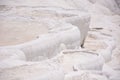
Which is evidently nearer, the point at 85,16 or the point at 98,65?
the point at 98,65

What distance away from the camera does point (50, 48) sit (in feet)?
A: 18.2

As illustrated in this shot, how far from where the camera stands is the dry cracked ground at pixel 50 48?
Result: 4.16 meters

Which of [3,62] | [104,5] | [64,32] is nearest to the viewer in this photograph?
[3,62]

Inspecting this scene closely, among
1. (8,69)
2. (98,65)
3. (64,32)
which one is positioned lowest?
(98,65)

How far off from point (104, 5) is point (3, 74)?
49.9ft

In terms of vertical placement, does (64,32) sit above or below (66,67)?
above

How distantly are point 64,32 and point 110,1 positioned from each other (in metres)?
13.8

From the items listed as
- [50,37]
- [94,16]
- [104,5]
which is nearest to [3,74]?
[50,37]

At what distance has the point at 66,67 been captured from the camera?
5.83m

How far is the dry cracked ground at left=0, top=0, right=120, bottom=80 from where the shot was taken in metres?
4.16

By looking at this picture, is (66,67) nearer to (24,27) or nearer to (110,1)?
(24,27)

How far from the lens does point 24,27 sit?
643 centimetres

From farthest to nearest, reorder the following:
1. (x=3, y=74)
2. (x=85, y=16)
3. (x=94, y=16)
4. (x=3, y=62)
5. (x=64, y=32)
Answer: (x=94, y=16) → (x=85, y=16) → (x=64, y=32) → (x=3, y=62) → (x=3, y=74)

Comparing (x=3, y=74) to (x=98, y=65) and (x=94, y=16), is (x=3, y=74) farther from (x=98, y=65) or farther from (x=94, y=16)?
(x=94, y=16)
